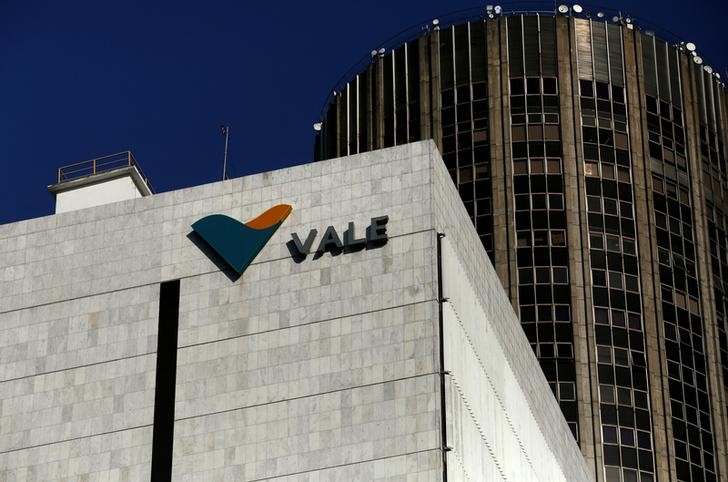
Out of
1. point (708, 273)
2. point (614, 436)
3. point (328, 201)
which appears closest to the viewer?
point (328, 201)

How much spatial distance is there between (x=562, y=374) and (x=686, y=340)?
48.6 ft

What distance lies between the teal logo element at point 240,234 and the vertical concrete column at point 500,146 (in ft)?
262

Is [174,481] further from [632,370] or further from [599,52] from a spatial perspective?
[599,52]

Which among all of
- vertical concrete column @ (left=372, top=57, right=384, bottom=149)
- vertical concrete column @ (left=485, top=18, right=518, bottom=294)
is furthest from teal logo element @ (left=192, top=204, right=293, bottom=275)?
vertical concrete column @ (left=372, top=57, right=384, bottom=149)

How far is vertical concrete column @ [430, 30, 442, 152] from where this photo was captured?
181m

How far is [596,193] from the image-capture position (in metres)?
176

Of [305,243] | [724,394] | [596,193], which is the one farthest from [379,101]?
[305,243]

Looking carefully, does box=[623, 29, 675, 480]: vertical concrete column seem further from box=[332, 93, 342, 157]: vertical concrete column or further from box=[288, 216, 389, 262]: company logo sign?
box=[288, 216, 389, 262]: company logo sign

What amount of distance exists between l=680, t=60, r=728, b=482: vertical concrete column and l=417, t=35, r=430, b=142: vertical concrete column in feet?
84.4

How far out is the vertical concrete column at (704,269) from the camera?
172 metres

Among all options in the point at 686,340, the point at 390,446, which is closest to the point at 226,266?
the point at 390,446

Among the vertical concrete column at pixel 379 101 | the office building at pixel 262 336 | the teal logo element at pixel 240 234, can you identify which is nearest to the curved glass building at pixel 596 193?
the vertical concrete column at pixel 379 101

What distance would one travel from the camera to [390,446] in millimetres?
83125

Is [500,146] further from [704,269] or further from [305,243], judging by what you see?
[305,243]
